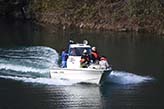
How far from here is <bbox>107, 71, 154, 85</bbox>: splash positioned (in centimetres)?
4309

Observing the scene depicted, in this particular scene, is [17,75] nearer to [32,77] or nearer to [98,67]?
[32,77]

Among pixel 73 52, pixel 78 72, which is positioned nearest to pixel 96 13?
pixel 73 52

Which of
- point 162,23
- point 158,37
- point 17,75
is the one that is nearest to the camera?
point 17,75

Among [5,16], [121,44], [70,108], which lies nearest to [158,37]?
[121,44]

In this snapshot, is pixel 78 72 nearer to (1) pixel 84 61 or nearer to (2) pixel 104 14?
(1) pixel 84 61

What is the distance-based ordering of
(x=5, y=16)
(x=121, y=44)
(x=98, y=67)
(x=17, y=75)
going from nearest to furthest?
1. (x=98, y=67)
2. (x=17, y=75)
3. (x=121, y=44)
4. (x=5, y=16)

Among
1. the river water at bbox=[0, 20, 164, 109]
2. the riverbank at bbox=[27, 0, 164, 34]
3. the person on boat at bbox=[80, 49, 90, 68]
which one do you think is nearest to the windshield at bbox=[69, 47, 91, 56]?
the person on boat at bbox=[80, 49, 90, 68]

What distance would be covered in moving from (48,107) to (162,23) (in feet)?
147

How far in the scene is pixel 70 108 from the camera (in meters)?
35.2

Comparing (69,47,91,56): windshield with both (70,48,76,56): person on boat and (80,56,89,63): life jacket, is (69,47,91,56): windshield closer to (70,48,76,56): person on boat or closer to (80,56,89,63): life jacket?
(70,48,76,56): person on boat

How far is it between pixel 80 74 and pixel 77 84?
739 mm

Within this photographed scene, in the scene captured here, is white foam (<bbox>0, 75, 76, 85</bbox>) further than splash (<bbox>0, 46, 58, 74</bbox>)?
No

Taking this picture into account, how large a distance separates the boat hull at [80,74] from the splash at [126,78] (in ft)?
5.68

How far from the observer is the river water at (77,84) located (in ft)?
121
